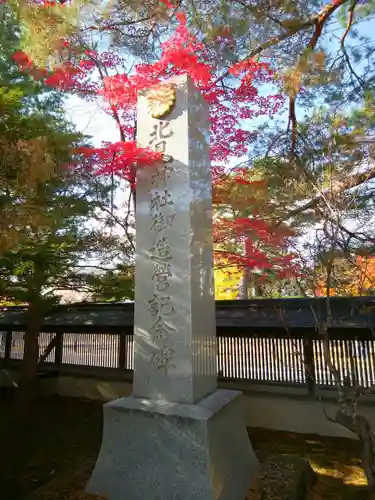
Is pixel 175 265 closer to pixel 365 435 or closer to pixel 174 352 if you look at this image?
pixel 174 352

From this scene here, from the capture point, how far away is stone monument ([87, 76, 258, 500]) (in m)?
3.08

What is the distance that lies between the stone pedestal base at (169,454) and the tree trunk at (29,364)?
4.22m

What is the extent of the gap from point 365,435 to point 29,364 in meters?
6.42

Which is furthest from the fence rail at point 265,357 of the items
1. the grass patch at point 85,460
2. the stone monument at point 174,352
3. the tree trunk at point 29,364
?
the stone monument at point 174,352

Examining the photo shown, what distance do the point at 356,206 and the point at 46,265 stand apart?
5.50 m

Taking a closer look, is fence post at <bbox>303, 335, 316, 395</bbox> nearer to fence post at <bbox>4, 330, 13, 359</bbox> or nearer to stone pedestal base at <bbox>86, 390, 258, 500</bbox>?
stone pedestal base at <bbox>86, 390, 258, 500</bbox>

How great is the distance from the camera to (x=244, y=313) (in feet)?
21.2

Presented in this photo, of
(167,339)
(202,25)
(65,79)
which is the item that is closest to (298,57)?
(202,25)

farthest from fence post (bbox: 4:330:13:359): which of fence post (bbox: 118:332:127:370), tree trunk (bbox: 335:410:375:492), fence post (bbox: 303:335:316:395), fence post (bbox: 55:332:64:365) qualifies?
tree trunk (bbox: 335:410:375:492)

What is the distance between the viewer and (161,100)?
12.7ft

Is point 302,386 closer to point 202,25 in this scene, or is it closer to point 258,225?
point 258,225

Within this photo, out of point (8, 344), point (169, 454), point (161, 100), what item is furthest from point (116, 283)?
point (8, 344)

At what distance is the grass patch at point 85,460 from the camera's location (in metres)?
3.54

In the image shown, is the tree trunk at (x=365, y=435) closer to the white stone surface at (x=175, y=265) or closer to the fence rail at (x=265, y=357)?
the fence rail at (x=265, y=357)
